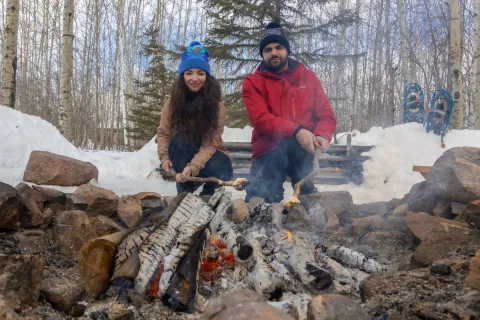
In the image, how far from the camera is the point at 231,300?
126 centimetres

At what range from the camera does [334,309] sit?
1306 millimetres

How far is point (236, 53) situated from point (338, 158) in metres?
4.48

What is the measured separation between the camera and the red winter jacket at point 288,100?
3428mm

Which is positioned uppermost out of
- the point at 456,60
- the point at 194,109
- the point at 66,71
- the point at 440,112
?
the point at 456,60

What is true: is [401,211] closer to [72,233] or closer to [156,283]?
[156,283]

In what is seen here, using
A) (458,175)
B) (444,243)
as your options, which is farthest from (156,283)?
(458,175)

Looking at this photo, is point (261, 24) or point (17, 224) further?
point (261, 24)

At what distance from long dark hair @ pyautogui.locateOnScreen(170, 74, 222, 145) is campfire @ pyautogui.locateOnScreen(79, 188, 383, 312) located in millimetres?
1282

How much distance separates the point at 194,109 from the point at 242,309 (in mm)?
2529

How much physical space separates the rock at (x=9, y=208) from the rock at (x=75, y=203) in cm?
41

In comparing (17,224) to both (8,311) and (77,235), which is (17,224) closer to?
(77,235)

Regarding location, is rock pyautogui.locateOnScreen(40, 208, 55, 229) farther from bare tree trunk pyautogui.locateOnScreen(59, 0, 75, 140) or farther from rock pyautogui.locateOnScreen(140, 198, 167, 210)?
bare tree trunk pyautogui.locateOnScreen(59, 0, 75, 140)

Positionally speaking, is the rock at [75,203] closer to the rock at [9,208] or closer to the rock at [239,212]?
the rock at [9,208]

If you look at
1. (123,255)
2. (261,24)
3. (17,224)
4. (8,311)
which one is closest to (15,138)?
(17,224)
